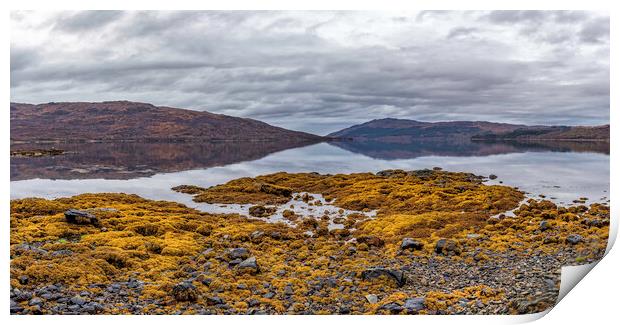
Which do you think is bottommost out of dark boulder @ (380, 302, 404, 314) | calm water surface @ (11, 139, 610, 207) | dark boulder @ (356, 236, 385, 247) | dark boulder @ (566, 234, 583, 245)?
dark boulder @ (380, 302, 404, 314)

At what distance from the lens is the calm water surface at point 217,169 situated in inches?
1012

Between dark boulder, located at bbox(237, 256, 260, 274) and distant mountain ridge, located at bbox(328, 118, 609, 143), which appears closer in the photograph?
dark boulder, located at bbox(237, 256, 260, 274)

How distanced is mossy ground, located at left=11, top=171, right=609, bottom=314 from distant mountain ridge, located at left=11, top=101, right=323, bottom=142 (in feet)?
48.5

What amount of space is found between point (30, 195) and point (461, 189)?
2278cm

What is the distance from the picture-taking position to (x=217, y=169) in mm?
31656

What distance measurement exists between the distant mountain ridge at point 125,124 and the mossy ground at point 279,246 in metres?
14.8

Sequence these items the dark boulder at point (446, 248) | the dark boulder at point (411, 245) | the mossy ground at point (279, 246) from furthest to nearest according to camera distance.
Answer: the dark boulder at point (411, 245) → the dark boulder at point (446, 248) → the mossy ground at point (279, 246)

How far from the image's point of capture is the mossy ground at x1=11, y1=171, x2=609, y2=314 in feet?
41.2

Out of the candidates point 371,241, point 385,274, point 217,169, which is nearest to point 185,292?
point 385,274

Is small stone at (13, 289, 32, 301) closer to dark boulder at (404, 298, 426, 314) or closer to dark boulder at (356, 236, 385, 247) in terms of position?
dark boulder at (404, 298, 426, 314)

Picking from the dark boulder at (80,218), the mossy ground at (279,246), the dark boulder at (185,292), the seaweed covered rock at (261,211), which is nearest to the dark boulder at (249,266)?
the mossy ground at (279,246)

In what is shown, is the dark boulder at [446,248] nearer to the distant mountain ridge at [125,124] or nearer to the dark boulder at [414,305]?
the dark boulder at [414,305]

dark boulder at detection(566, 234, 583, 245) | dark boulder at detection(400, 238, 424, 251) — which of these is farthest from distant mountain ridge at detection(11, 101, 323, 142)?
dark boulder at detection(566, 234, 583, 245)

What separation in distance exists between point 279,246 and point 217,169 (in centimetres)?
1563
